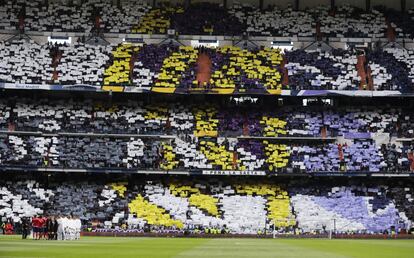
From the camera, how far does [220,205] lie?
55.1 meters

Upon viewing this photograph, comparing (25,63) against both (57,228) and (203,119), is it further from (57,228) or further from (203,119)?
(57,228)

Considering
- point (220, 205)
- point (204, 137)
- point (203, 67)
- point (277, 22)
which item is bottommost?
point (220, 205)

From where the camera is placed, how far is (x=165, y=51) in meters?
66.3

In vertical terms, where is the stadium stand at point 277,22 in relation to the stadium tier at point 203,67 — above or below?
above

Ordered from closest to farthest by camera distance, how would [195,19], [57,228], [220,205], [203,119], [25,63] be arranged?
[57,228] < [220,205] < [203,119] < [25,63] < [195,19]

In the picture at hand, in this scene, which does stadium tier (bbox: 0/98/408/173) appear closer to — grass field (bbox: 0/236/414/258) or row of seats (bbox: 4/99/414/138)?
row of seats (bbox: 4/99/414/138)

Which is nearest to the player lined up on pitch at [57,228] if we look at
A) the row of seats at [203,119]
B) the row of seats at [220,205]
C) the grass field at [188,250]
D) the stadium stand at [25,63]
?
the grass field at [188,250]

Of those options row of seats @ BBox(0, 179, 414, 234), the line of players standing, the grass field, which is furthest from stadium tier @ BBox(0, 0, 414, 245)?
the grass field

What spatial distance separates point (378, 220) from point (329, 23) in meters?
24.6

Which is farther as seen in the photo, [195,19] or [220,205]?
[195,19]

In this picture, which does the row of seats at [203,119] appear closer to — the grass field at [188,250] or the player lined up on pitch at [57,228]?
the player lined up on pitch at [57,228]

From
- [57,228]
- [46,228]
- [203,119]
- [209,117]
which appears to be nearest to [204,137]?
[203,119]

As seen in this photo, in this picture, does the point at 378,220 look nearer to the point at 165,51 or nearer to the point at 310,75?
the point at 310,75

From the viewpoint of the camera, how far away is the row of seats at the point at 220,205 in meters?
52.7
